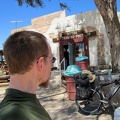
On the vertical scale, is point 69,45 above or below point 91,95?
above

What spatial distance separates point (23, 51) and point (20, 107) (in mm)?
256

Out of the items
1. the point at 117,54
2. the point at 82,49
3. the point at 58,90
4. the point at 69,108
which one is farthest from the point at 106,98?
the point at 82,49

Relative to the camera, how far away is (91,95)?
5781 millimetres

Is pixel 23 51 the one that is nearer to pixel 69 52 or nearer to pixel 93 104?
pixel 93 104

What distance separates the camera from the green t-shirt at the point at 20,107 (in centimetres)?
99

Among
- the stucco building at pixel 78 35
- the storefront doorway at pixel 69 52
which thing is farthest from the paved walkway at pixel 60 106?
the storefront doorway at pixel 69 52

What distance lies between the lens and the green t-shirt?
99 centimetres

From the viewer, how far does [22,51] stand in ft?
3.66

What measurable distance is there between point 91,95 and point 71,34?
9069 millimetres

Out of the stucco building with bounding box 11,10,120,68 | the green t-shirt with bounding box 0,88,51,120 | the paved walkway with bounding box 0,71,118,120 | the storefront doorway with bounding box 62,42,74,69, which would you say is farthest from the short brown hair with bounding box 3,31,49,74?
the storefront doorway with bounding box 62,42,74,69

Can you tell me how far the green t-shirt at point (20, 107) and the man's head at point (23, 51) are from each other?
113 mm

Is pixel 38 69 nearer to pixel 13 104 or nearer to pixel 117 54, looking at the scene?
pixel 13 104

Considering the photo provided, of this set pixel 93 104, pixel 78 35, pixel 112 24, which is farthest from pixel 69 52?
pixel 93 104

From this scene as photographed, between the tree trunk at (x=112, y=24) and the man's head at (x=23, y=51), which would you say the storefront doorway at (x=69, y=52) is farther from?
the man's head at (x=23, y=51)
